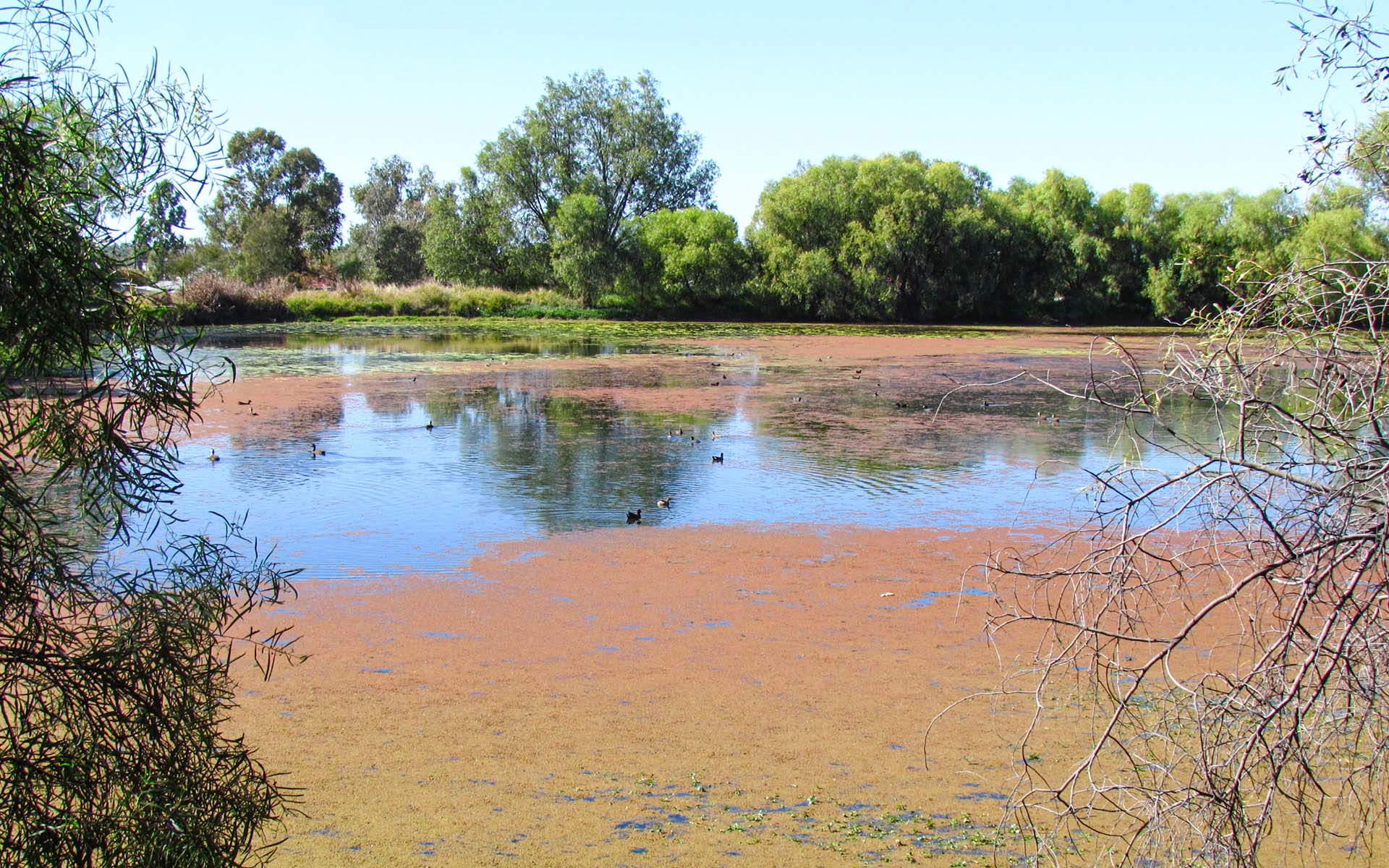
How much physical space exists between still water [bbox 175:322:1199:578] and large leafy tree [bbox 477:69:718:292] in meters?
38.4

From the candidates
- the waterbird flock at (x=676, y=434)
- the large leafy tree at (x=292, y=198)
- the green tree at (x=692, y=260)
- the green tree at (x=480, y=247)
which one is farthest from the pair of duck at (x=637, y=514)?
the large leafy tree at (x=292, y=198)

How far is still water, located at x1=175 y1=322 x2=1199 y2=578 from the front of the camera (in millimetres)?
11164

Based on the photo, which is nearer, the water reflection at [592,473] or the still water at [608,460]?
the water reflection at [592,473]

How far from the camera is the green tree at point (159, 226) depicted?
13.1ft

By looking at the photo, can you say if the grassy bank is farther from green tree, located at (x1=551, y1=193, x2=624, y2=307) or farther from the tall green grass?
green tree, located at (x1=551, y1=193, x2=624, y2=307)

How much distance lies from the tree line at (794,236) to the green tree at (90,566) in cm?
5074

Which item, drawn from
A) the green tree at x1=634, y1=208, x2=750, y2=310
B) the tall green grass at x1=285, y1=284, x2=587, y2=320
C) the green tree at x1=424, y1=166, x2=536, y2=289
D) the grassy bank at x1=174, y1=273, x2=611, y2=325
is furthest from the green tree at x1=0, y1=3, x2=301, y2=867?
the green tree at x1=424, y1=166, x2=536, y2=289

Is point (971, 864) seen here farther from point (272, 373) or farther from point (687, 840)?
point (272, 373)

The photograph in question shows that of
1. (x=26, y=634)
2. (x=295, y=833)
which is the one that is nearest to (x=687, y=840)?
(x=295, y=833)

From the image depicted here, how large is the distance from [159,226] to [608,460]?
36.0ft

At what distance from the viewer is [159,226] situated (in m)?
4.09

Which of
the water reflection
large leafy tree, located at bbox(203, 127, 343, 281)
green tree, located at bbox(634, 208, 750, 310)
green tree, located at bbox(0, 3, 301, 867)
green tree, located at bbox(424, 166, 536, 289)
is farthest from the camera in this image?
large leafy tree, located at bbox(203, 127, 343, 281)

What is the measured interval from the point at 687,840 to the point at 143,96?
152 inches

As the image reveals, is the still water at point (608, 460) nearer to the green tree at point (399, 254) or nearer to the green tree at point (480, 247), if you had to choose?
the green tree at point (480, 247)
